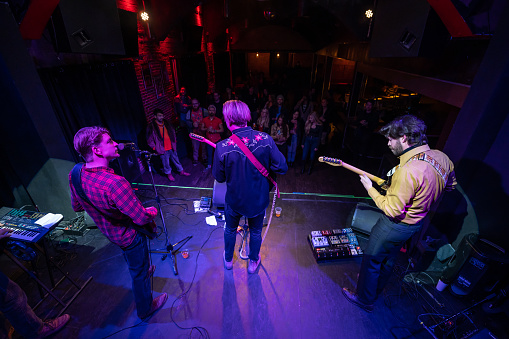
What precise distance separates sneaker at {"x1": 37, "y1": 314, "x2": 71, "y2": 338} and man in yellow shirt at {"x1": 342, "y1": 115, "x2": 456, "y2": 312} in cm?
308

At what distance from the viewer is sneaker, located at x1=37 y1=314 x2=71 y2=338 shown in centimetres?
209

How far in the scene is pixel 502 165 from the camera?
234 centimetres

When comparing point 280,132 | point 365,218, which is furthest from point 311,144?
point 365,218

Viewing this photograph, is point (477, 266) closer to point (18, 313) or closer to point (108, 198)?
point (108, 198)

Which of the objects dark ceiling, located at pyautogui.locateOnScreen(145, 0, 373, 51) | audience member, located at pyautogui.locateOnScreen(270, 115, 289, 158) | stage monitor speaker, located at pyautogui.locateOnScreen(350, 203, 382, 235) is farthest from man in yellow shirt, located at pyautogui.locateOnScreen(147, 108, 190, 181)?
stage monitor speaker, located at pyautogui.locateOnScreen(350, 203, 382, 235)

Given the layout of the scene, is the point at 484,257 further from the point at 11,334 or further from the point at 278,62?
the point at 278,62

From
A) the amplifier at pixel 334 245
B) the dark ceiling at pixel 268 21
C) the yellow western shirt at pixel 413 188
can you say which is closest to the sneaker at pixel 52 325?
the amplifier at pixel 334 245

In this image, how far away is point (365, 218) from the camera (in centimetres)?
338

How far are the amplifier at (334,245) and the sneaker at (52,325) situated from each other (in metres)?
2.87

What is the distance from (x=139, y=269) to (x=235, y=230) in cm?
99

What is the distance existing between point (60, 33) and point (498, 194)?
5.65 meters

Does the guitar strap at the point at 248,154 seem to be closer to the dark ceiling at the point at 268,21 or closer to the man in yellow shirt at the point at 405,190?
the man in yellow shirt at the point at 405,190

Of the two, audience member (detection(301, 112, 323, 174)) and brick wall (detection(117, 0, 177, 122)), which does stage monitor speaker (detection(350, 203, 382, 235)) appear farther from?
brick wall (detection(117, 0, 177, 122))

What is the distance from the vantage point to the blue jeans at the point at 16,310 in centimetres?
178
